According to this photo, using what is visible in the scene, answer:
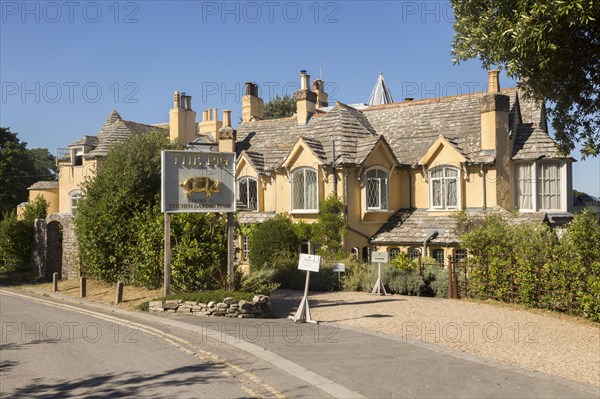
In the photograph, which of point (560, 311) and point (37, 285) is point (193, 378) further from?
point (37, 285)

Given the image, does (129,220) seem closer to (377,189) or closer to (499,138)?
(377,189)

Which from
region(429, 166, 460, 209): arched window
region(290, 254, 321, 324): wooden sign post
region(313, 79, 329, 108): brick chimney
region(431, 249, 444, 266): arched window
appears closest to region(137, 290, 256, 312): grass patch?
region(290, 254, 321, 324): wooden sign post

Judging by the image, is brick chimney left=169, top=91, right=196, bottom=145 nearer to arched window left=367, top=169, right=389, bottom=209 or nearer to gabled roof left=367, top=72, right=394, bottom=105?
arched window left=367, top=169, right=389, bottom=209

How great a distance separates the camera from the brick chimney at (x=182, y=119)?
3812cm

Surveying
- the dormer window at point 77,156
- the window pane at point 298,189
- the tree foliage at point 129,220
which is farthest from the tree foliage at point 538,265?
the dormer window at point 77,156

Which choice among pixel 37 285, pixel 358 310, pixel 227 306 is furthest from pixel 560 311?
pixel 37 285

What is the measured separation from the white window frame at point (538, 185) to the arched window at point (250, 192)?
42.2 ft

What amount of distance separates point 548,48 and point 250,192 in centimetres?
1980

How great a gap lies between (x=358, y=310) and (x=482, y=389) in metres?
8.51

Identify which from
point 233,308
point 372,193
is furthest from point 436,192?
point 233,308

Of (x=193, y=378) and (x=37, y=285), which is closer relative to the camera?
(x=193, y=378)

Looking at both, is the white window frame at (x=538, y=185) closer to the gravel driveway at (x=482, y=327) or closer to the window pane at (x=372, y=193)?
the window pane at (x=372, y=193)

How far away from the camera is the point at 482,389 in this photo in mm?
9227

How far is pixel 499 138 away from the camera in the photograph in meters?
26.5
